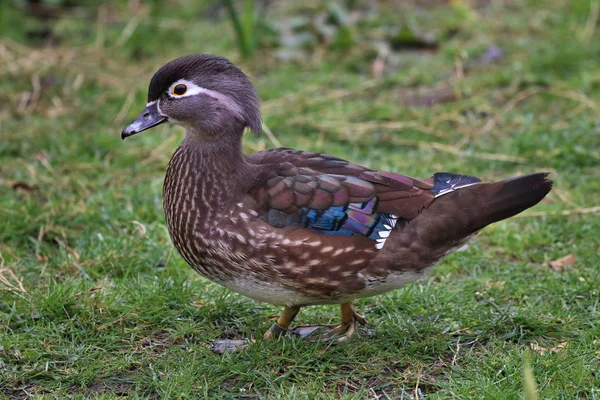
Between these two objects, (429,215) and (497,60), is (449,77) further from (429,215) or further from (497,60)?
(429,215)

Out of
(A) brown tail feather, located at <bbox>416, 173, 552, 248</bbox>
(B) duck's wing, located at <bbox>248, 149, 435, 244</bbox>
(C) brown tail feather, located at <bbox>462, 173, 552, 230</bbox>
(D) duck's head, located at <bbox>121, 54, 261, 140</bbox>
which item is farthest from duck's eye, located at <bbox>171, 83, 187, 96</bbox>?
(C) brown tail feather, located at <bbox>462, 173, 552, 230</bbox>

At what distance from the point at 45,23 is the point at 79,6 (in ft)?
1.75

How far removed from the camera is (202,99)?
147 inches

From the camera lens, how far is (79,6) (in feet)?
29.3

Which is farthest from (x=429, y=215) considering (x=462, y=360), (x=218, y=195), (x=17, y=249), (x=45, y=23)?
(x=45, y=23)

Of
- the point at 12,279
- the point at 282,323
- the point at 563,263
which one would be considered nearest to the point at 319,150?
the point at 563,263

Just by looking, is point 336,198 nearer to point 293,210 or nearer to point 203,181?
point 293,210

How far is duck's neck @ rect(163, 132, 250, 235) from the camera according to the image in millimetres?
3555

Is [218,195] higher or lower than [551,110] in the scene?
higher

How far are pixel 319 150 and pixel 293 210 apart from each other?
2.39 meters

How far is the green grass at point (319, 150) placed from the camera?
3.42 metres

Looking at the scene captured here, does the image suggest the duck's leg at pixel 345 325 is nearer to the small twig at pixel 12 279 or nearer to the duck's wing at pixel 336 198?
the duck's wing at pixel 336 198

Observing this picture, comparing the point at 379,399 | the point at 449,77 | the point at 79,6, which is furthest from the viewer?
the point at 79,6

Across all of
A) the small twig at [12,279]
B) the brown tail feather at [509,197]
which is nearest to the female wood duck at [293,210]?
the brown tail feather at [509,197]
